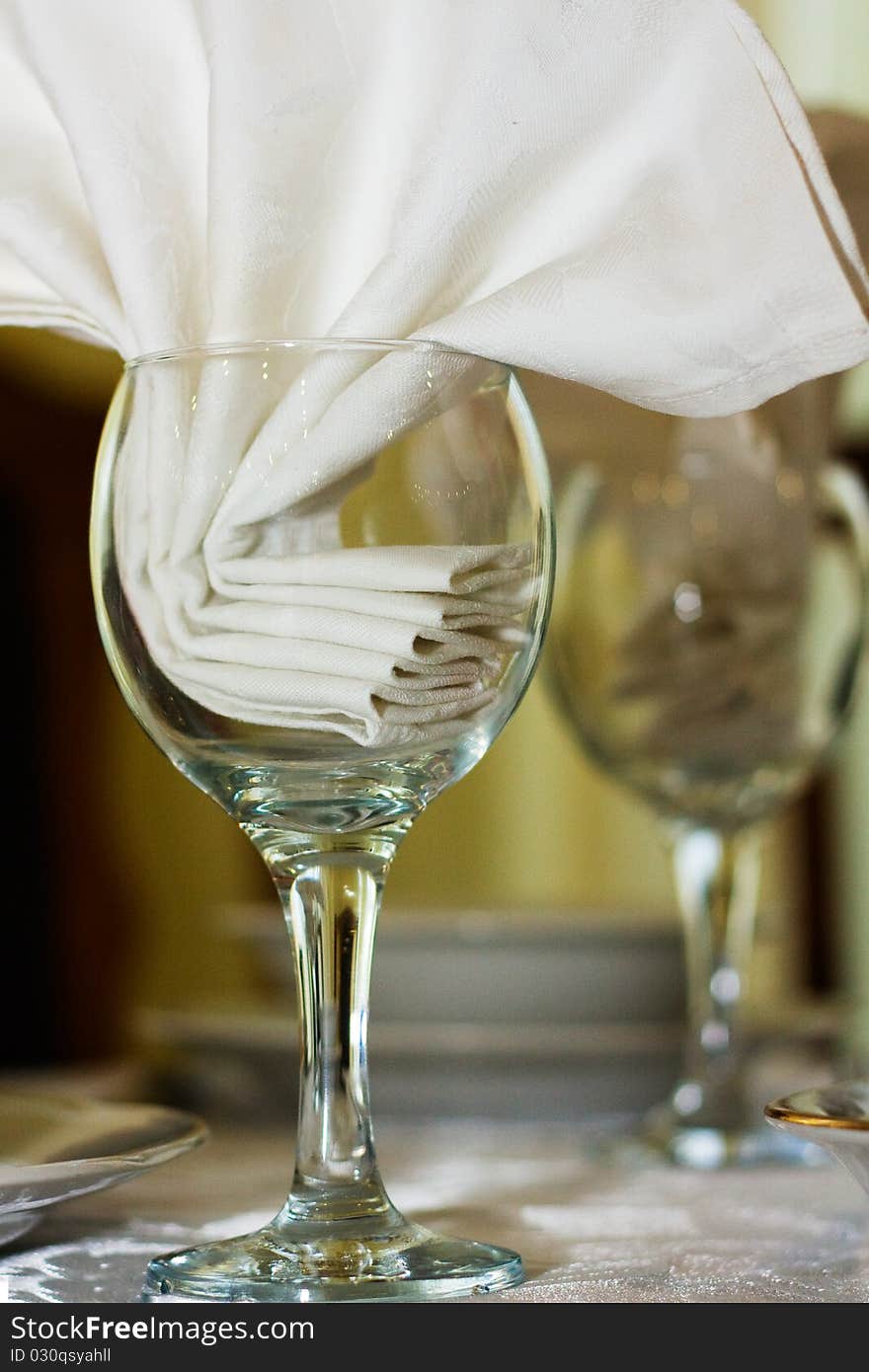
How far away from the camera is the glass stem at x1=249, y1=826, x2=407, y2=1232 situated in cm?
32

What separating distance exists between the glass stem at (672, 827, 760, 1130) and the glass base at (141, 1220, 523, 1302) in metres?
0.22

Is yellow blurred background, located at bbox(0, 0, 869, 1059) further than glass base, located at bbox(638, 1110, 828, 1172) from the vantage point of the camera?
Yes

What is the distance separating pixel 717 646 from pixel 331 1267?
0.31 metres

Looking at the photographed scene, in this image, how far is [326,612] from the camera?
11.9 inches

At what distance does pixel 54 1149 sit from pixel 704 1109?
0.24 meters

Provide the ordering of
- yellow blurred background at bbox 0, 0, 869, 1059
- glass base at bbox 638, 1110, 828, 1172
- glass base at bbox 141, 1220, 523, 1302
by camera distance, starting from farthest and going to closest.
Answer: yellow blurred background at bbox 0, 0, 869, 1059
glass base at bbox 638, 1110, 828, 1172
glass base at bbox 141, 1220, 523, 1302

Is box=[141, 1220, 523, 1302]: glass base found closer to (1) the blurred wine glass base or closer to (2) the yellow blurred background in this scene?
(1) the blurred wine glass base

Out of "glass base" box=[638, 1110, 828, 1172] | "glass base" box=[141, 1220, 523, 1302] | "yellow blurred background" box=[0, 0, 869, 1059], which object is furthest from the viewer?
"yellow blurred background" box=[0, 0, 869, 1059]

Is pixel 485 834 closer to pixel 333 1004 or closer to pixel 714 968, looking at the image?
pixel 714 968

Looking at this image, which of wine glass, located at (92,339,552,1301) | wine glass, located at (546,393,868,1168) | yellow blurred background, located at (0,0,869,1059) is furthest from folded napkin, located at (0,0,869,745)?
yellow blurred background, located at (0,0,869,1059)

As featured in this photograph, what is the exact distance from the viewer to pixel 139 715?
0.33m

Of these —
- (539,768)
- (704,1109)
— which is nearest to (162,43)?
(704,1109)

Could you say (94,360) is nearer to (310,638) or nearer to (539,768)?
(539,768)

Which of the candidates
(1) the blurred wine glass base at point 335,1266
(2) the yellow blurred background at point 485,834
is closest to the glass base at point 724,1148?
(1) the blurred wine glass base at point 335,1266
